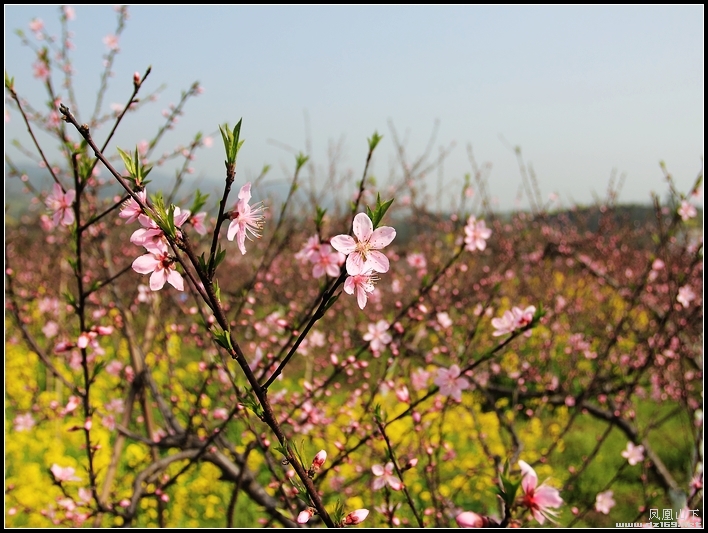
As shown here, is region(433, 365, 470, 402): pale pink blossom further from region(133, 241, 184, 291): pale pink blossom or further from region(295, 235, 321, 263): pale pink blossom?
region(133, 241, 184, 291): pale pink blossom

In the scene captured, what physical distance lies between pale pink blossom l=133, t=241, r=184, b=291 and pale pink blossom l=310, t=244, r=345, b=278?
66cm

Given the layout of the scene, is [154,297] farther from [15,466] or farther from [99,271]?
[15,466]

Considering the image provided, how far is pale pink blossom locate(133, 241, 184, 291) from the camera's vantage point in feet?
3.44

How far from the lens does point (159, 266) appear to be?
3.56 ft

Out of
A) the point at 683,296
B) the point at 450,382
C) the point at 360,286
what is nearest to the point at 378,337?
the point at 450,382

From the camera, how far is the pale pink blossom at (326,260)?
A: 1.68m

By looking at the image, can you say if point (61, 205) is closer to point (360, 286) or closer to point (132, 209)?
point (132, 209)

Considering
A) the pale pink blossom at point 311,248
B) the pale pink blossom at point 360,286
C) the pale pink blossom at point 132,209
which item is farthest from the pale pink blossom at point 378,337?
the pale pink blossom at point 132,209

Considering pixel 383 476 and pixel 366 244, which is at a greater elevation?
pixel 366 244

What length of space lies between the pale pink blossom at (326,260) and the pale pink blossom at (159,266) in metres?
0.66

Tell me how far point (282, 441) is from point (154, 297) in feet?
9.28

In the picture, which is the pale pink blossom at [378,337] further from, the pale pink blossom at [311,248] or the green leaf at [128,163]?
the green leaf at [128,163]

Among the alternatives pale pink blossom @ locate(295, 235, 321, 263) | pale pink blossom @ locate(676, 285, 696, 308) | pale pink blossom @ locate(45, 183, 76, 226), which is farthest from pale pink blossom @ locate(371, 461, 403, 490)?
pale pink blossom @ locate(676, 285, 696, 308)

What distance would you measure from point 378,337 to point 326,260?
56cm
